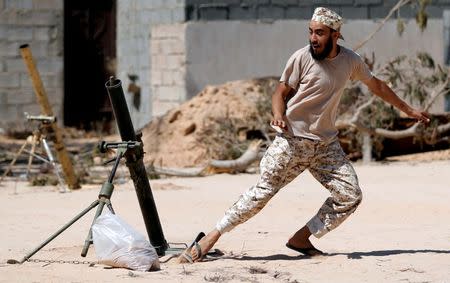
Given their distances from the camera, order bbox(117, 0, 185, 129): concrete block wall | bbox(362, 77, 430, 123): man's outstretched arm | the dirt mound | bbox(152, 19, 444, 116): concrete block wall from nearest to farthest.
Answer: bbox(362, 77, 430, 123): man's outstretched arm < the dirt mound < bbox(152, 19, 444, 116): concrete block wall < bbox(117, 0, 185, 129): concrete block wall

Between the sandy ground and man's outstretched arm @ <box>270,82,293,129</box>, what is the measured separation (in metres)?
0.86

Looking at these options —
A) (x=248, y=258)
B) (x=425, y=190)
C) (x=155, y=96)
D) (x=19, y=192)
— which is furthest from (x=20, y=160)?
(x=248, y=258)

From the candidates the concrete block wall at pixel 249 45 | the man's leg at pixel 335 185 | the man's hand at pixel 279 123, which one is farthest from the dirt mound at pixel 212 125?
the man's hand at pixel 279 123

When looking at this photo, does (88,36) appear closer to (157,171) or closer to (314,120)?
(157,171)

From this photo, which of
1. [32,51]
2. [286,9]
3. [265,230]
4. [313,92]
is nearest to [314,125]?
[313,92]

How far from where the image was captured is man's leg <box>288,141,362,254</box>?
7.18 metres

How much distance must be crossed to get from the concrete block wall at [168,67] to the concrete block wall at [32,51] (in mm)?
2706

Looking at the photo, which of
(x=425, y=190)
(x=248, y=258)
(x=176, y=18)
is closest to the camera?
(x=248, y=258)

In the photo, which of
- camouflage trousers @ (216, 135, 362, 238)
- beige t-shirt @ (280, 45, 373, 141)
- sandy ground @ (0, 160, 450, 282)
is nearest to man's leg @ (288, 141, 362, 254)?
camouflage trousers @ (216, 135, 362, 238)

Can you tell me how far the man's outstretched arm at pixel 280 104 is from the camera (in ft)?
23.1

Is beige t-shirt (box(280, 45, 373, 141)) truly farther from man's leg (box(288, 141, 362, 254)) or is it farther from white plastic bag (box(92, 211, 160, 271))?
white plastic bag (box(92, 211, 160, 271))

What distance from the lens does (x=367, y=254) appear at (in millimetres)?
7645

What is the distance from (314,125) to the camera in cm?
714

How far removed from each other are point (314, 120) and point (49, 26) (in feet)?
42.9
